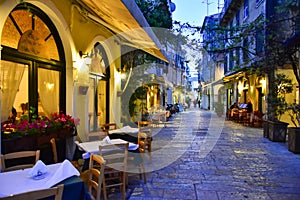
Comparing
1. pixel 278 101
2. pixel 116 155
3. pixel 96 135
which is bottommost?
pixel 116 155

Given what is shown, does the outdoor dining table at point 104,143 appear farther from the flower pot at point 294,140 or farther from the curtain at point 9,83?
Result: the flower pot at point 294,140

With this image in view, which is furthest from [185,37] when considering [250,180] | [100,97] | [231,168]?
[250,180]

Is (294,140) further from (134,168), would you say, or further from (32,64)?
(32,64)

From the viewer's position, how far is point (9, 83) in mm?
3969

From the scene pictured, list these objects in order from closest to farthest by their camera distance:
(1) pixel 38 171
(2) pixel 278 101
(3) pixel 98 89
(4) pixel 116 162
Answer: (1) pixel 38 171 → (4) pixel 116 162 → (3) pixel 98 89 → (2) pixel 278 101

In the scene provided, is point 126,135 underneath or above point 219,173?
above

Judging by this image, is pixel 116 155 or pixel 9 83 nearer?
pixel 116 155

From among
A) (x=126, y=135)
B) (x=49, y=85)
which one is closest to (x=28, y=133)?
(x=49, y=85)

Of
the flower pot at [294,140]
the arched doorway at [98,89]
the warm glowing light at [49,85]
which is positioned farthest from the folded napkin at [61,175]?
the flower pot at [294,140]

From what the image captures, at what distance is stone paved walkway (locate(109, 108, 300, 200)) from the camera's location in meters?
3.89

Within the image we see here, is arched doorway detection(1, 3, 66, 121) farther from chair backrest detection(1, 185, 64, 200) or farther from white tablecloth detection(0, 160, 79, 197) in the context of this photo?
chair backrest detection(1, 185, 64, 200)

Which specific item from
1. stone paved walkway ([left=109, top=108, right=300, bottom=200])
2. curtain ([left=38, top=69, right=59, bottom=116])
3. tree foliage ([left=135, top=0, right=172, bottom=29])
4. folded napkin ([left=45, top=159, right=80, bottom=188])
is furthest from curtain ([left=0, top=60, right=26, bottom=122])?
tree foliage ([left=135, top=0, right=172, bottom=29])

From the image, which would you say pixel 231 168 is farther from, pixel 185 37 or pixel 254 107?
pixel 254 107

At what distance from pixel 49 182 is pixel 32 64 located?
9.14ft
